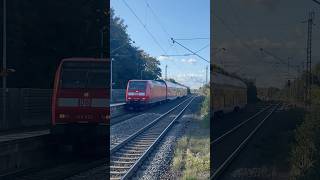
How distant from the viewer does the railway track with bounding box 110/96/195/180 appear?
3326 millimetres

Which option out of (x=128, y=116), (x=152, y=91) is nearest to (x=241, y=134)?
(x=152, y=91)

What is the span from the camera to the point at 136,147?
3.39 m

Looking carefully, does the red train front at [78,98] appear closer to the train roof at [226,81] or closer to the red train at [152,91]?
the red train at [152,91]

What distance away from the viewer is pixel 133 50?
11.2ft

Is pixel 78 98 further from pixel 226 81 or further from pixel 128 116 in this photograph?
pixel 226 81

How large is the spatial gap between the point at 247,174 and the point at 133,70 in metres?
1.03

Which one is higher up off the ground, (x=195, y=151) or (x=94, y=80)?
(x=94, y=80)

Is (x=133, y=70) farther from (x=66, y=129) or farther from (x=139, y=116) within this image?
(x=66, y=129)

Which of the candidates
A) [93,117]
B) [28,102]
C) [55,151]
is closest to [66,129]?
[93,117]

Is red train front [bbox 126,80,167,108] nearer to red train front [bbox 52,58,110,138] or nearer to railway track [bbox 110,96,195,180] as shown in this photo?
railway track [bbox 110,96,195,180]

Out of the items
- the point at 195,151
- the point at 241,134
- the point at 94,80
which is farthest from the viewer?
the point at 94,80

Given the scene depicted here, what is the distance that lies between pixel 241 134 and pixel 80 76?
26.5ft

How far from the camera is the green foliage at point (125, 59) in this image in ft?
11.1

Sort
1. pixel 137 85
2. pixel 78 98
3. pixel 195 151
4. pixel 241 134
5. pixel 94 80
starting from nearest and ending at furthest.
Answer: pixel 195 151, pixel 137 85, pixel 241 134, pixel 94 80, pixel 78 98
